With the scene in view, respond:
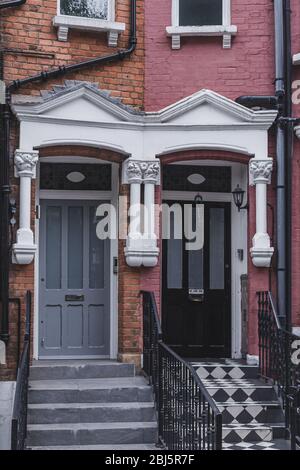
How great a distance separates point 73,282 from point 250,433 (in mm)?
3271

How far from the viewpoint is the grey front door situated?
10883 millimetres

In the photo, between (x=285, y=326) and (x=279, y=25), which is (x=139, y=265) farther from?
(x=279, y=25)

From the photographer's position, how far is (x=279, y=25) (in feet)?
35.4

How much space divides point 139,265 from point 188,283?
1.16 metres

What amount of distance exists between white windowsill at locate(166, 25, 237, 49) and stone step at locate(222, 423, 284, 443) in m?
5.04

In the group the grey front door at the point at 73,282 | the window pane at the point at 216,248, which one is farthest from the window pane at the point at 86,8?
the window pane at the point at 216,248

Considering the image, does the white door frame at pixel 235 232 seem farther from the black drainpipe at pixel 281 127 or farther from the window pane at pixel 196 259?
the black drainpipe at pixel 281 127

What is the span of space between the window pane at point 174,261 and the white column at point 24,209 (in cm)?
215

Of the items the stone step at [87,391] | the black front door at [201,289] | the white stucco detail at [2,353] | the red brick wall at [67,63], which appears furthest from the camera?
the black front door at [201,289]

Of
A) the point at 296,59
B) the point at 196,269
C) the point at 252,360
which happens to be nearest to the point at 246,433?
the point at 252,360

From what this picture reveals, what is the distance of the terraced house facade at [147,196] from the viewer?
10.1 metres

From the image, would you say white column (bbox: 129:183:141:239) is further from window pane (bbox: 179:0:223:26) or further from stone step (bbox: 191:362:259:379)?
window pane (bbox: 179:0:223:26)

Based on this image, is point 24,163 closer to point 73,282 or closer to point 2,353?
point 73,282

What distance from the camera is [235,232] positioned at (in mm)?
11352
